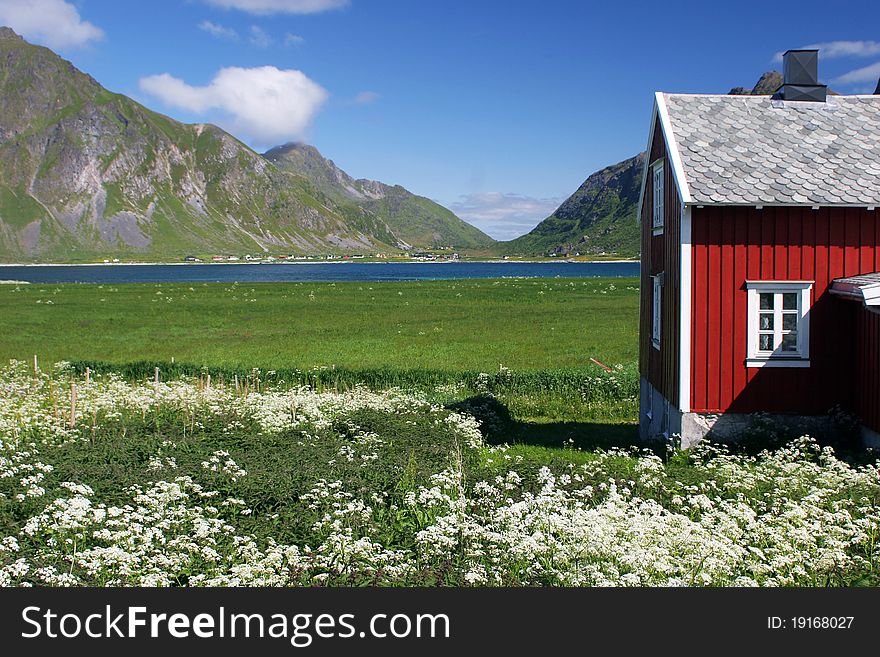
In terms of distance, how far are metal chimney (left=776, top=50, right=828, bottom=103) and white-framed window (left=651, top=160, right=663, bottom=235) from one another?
434cm

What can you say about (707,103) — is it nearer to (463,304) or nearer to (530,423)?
(530,423)

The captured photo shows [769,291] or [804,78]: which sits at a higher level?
[804,78]

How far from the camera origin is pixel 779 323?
2064 centimetres

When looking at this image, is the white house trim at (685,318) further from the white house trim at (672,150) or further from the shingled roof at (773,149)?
the shingled roof at (773,149)

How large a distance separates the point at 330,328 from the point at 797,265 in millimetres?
40100

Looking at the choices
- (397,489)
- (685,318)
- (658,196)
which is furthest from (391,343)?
(397,489)

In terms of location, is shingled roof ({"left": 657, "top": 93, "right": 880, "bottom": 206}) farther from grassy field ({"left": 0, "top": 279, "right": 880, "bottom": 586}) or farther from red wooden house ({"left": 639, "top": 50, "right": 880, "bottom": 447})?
grassy field ({"left": 0, "top": 279, "right": 880, "bottom": 586})

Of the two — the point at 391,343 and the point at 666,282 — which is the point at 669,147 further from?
the point at 391,343

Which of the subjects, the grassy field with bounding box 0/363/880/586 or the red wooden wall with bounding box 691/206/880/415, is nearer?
the grassy field with bounding box 0/363/880/586

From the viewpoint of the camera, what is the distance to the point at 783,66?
80.7 feet

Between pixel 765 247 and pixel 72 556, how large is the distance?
17.5 metres

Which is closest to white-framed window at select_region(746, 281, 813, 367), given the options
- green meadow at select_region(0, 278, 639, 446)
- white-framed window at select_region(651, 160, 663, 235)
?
white-framed window at select_region(651, 160, 663, 235)

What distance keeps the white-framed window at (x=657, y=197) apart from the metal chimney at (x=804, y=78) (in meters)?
4.34

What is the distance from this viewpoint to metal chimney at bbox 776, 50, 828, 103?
23.9 metres
